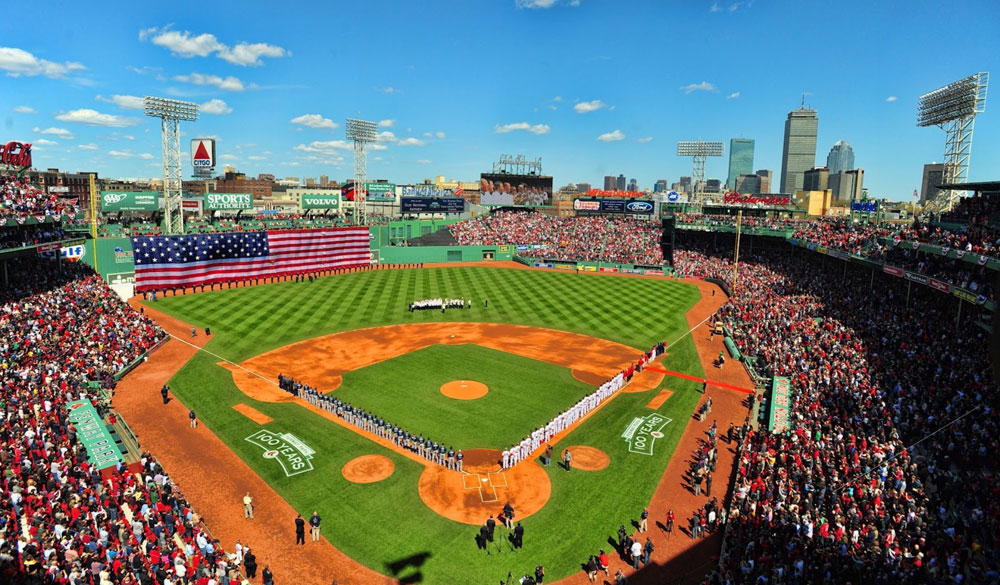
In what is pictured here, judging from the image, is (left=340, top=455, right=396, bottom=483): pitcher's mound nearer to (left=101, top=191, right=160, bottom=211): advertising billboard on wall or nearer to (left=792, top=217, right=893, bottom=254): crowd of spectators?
(left=792, top=217, right=893, bottom=254): crowd of spectators

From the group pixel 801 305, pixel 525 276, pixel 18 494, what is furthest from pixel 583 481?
pixel 525 276

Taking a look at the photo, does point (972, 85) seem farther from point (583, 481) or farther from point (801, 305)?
point (583, 481)

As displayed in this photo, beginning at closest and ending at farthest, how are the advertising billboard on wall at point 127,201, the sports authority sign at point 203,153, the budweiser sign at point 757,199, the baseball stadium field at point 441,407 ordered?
the baseball stadium field at point 441,407 → the advertising billboard on wall at point 127,201 → the sports authority sign at point 203,153 → the budweiser sign at point 757,199

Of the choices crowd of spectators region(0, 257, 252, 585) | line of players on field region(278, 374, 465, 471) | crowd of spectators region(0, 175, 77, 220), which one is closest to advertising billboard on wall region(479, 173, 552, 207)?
crowd of spectators region(0, 175, 77, 220)

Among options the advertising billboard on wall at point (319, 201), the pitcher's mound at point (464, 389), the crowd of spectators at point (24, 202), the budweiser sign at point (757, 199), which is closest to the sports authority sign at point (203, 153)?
the advertising billboard on wall at point (319, 201)

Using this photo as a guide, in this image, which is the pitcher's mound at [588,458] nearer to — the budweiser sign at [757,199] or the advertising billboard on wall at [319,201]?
the advertising billboard on wall at [319,201]

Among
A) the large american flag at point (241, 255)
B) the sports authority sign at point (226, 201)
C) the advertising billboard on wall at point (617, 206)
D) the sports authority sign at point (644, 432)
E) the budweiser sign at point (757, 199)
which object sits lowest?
the sports authority sign at point (644, 432)

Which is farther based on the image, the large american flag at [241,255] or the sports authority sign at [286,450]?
the large american flag at [241,255]
